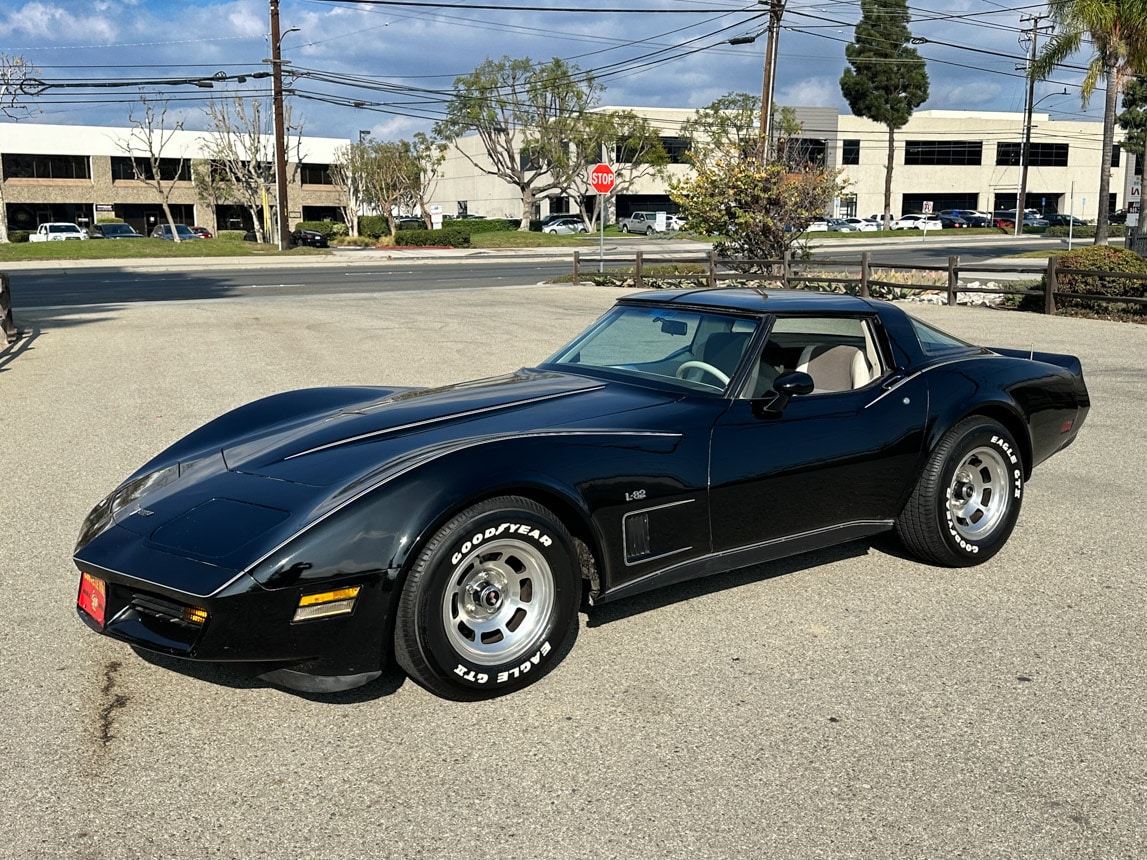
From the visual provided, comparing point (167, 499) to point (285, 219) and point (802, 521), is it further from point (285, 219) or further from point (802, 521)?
point (285, 219)

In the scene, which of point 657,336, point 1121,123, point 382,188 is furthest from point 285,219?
point 1121,123

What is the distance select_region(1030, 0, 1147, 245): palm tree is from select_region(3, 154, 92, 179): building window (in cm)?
6505

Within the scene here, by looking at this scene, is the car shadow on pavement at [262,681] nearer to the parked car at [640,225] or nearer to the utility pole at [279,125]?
the utility pole at [279,125]

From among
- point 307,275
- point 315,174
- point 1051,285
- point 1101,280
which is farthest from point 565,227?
point 1101,280

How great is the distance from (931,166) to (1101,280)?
8209 cm

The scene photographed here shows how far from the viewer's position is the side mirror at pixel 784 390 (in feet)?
15.0

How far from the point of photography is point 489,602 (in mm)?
3877

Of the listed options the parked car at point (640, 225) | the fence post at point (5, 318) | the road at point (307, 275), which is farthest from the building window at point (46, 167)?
the fence post at point (5, 318)

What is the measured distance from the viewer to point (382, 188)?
67.8m

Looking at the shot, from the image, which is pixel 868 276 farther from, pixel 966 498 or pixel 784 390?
pixel 784 390

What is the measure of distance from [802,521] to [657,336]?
3.72 ft

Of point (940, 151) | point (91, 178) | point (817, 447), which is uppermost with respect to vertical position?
point (940, 151)

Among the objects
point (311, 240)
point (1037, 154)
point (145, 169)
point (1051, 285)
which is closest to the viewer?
point (1051, 285)

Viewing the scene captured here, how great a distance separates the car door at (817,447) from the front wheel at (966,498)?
12 cm
